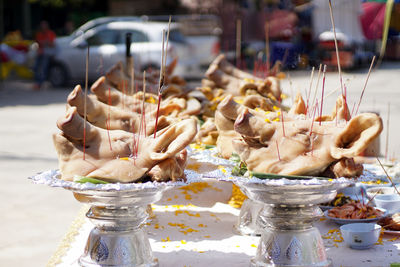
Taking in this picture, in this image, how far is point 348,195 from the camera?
154 inches

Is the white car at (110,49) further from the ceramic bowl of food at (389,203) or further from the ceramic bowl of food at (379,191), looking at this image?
the ceramic bowl of food at (389,203)

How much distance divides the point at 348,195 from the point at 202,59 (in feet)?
35.0

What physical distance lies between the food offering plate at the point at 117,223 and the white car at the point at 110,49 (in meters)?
10.2

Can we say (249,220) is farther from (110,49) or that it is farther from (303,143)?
(110,49)

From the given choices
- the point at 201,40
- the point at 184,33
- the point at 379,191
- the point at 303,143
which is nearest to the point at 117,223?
the point at 303,143

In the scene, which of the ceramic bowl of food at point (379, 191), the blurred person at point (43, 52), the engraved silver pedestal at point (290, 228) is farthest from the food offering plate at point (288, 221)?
the blurred person at point (43, 52)

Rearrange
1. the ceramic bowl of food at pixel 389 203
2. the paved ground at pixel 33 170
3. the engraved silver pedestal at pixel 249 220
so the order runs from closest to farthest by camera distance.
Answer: the engraved silver pedestal at pixel 249 220 → the ceramic bowl of food at pixel 389 203 → the paved ground at pixel 33 170

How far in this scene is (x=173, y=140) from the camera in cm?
273

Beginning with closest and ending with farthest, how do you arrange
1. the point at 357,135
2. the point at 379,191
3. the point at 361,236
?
the point at 357,135 → the point at 361,236 → the point at 379,191

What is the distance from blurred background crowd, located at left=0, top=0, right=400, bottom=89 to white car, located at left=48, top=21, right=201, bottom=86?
0.02 meters

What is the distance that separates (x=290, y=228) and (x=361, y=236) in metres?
0.49

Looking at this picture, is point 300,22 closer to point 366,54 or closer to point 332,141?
point 366,54

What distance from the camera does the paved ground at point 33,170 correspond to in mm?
3908

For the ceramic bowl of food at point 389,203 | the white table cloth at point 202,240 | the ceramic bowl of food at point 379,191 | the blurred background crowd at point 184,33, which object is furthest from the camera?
the blurred background crowd at point 184,33
